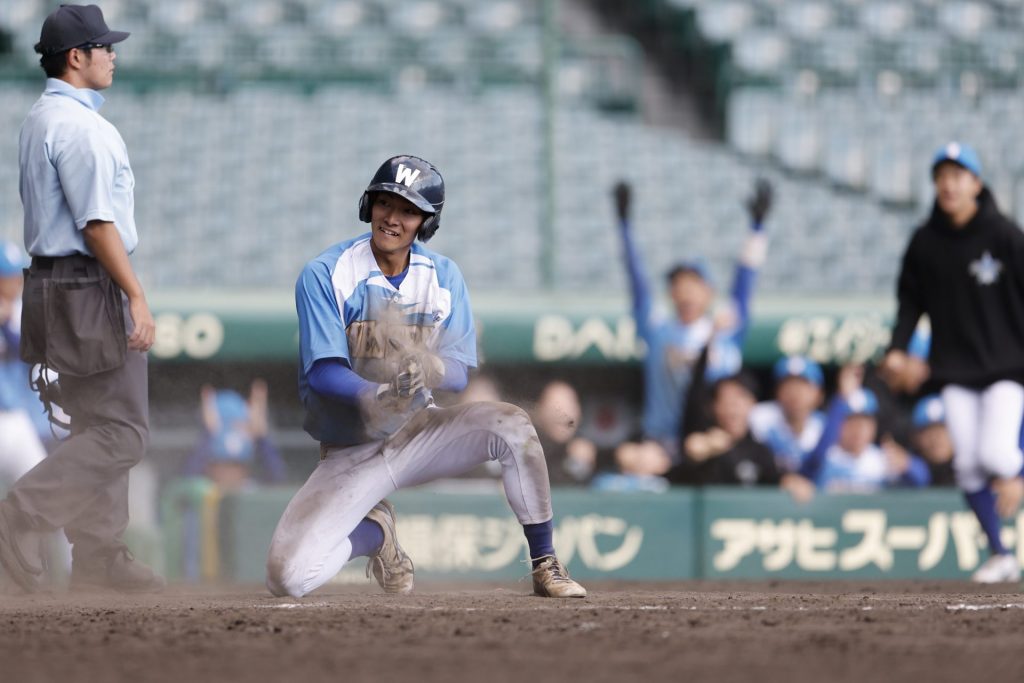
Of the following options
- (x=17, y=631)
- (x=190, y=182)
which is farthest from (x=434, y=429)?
(x=190, y=182)

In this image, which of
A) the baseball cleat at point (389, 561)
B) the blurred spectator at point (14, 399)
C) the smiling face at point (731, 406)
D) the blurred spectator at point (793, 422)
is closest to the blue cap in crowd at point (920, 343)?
the blurred spectator at point (793, 422)

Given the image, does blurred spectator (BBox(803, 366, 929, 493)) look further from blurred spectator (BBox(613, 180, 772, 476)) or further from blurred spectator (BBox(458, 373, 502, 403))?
blurred spectator (BBox(458, 373, 502, 403))

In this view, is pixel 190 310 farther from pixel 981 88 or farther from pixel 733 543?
pixel 981 88

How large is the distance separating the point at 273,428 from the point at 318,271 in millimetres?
6657

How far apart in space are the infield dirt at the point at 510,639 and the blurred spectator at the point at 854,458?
13.7 feet

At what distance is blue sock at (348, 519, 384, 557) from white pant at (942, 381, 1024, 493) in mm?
2882

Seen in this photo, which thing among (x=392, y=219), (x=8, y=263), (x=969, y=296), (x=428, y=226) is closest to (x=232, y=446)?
(x=8, y=263)

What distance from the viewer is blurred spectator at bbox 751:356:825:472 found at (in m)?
9.80

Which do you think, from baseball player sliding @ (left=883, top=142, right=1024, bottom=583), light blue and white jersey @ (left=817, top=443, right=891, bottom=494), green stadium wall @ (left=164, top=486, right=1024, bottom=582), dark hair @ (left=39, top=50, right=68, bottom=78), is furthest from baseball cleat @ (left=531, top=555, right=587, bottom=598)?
light blue and white jersey @ (left=817, top=443, right=891, bottom=494)

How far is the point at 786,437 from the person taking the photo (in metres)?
10.0

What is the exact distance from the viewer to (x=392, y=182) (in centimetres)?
521

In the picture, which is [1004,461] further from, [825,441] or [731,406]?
[825,441]

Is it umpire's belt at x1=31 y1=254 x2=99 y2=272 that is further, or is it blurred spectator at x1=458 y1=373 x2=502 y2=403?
blurred spectator at x1=458 y1=373 x2=502 y2=403

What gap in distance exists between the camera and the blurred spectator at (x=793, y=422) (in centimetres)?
980
